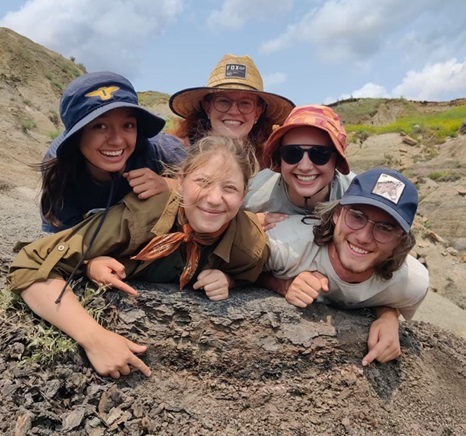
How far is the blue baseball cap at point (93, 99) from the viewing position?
8.70ft

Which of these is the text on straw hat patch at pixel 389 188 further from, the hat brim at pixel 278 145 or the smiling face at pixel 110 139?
the smiling face at pixel 110 139

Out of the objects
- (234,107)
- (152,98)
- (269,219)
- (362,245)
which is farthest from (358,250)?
(152,98)

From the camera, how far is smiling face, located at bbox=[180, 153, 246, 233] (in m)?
2.55

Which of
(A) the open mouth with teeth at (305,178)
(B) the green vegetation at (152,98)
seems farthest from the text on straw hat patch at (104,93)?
(B) the green vegetation at (152,98)

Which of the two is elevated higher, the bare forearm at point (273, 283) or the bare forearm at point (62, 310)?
the bare forearm at point (273, 283)

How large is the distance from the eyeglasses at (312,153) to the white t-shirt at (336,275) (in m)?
0.43

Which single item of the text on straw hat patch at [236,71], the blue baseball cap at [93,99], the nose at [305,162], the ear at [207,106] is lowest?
the nose at [305,162]

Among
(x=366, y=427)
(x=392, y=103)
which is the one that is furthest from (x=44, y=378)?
(x=392, y=103)

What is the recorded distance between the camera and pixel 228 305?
2707mm

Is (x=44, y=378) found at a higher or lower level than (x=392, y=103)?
lower

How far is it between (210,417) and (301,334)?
0.65m

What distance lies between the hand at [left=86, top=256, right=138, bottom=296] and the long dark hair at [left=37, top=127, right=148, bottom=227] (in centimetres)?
67

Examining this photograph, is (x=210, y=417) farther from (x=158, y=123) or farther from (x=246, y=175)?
(x=158, y=123)

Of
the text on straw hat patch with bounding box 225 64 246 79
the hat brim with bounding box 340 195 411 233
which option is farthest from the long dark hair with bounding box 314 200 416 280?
the text on straw hat patch with bounding box 225 64 246 79
